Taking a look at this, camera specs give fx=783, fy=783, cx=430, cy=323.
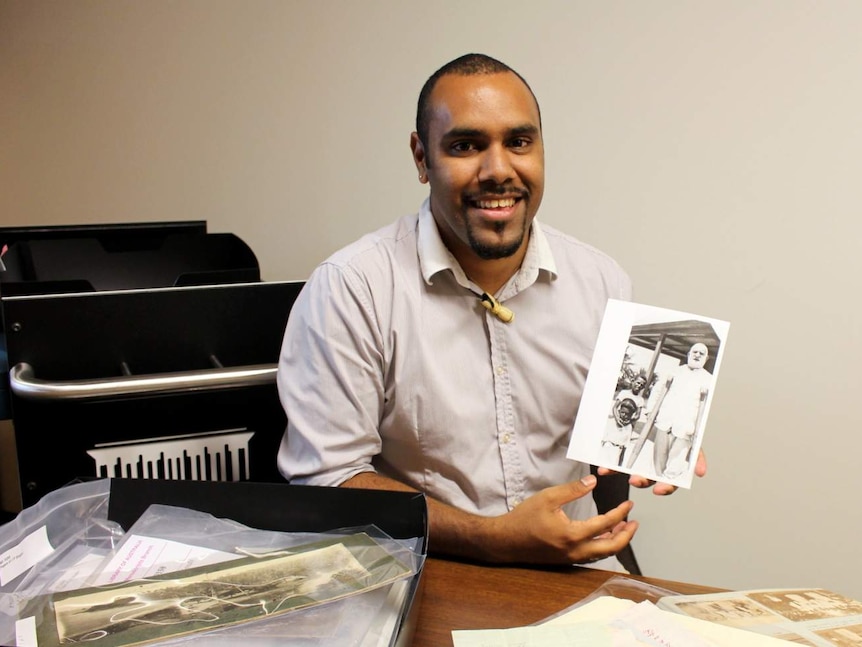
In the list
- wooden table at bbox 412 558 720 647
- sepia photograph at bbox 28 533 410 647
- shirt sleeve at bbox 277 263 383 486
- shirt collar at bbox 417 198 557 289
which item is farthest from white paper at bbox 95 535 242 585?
shirt collar at bbox 417 198 557 289

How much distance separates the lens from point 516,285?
4.12 ft

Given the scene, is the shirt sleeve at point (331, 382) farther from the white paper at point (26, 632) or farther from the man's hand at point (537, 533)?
the white paper at point (26, 632)

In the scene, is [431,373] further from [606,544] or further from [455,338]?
[606,544]

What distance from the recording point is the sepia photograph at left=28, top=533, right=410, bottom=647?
25.5 inches

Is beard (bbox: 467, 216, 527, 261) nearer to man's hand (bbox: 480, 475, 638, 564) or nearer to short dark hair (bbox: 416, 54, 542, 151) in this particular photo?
short dark hair (bbox: 416, 54, 542, 151)

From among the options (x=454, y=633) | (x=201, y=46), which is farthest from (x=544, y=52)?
(x=454, y=633)

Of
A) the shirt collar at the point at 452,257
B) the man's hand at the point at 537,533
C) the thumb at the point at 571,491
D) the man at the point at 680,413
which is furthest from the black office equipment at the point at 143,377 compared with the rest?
the man at the point at 680,413

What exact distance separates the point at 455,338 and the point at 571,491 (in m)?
0.33

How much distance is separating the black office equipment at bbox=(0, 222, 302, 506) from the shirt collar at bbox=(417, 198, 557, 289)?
0.21 m

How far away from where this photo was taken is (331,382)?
1142mm

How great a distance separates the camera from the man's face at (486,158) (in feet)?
3.91

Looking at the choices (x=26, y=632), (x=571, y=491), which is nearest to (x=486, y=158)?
(x=571, y=491)

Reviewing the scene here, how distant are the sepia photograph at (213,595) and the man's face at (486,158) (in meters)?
0.58

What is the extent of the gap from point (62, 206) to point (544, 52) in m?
1.36
